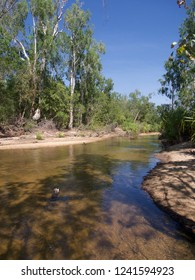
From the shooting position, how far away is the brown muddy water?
12.3ft

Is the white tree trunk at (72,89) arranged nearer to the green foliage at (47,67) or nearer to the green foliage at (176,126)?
the green foliage at (47,67)

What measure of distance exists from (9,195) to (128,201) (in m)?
3.30

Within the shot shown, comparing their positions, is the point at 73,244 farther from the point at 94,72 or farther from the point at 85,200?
the point at 94,72

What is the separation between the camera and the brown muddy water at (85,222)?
148 inches

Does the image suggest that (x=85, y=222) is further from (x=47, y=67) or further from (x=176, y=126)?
(x=47, y=67)

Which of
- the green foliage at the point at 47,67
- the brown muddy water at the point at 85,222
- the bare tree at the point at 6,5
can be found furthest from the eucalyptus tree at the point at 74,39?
the brown muddy water at the point at 85,222

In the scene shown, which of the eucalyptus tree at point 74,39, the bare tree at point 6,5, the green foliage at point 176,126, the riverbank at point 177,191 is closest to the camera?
the riverbank at point 177,191

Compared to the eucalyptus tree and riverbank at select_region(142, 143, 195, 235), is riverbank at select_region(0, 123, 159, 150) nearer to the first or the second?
the eucalyptus tree

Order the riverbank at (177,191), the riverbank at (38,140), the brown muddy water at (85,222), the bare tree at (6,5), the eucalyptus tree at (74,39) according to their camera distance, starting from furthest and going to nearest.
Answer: the eucalyptus tree at (74,39), the riverbank at (38,140), the bare tree at (6,5), the riverbank at (177,191), the brown muddy water at (85,222)

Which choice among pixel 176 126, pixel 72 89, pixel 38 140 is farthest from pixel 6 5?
pixel 72 89

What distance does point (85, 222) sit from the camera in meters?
4.88

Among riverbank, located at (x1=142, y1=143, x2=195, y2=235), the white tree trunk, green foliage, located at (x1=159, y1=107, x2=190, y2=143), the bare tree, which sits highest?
the bare tree

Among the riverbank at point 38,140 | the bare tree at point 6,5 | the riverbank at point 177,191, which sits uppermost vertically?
the bare tree at point 6,5

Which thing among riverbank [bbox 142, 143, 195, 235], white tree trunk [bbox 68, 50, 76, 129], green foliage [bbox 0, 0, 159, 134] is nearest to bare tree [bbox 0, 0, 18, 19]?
green foliage [bbox 0, 0, 159, 134]
